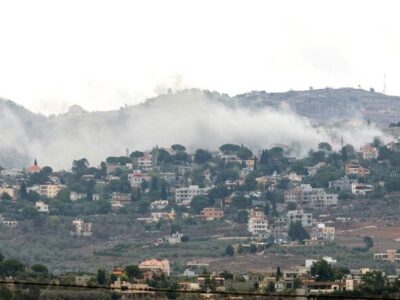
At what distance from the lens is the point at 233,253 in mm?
156375

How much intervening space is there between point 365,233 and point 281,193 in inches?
1258

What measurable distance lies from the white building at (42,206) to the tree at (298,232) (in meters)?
22.7

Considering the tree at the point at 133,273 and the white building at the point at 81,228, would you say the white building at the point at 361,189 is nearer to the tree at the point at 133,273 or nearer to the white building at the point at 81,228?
the white building at the point at 81,228

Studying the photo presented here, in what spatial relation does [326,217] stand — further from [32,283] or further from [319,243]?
[32,283]

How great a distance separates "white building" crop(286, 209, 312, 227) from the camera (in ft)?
596

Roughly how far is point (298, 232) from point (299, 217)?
13.0 meters

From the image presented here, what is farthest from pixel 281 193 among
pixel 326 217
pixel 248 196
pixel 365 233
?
pixel 365 233

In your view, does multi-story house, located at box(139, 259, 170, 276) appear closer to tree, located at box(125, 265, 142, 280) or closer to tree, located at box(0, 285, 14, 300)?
tree, located at box(125, 265, 142, 280)

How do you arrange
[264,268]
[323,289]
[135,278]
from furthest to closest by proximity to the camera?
[264,268] < [135,278] < [323,289]

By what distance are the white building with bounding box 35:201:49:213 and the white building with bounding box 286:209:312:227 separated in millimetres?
19241

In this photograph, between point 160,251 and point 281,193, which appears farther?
point 281,193

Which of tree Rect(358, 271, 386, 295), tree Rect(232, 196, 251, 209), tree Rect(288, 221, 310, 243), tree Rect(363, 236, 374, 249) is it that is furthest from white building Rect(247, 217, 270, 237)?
tree Rect(358, 271, 386, 295)

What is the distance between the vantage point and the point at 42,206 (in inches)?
7490

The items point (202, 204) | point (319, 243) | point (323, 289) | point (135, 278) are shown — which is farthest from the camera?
point (202, 204)
